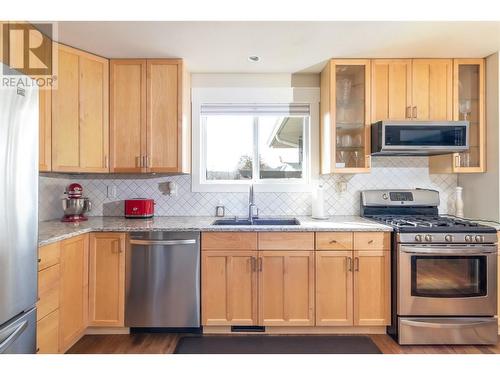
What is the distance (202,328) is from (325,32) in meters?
2.49

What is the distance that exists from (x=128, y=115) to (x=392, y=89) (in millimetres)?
2376

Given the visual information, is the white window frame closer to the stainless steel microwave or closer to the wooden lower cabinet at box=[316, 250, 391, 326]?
the stainless steel microwave

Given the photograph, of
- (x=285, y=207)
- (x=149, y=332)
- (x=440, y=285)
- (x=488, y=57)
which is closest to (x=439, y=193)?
(x=440, y=285)

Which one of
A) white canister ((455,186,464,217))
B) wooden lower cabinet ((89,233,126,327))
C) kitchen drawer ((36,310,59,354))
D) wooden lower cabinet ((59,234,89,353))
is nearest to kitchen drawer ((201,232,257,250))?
wooden lower cabinet ((89,233,126,327))

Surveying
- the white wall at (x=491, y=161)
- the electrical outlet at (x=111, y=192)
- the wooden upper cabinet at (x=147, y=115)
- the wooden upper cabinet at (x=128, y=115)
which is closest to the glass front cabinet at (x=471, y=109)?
the white wall at (x=491, y=161)

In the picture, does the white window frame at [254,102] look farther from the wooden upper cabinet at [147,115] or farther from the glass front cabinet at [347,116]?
the wooden upper cabinet at [147,115]

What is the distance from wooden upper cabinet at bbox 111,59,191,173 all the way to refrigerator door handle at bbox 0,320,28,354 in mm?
1469

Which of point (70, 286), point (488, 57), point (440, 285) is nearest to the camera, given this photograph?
point (70, 286)

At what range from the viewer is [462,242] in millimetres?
2258

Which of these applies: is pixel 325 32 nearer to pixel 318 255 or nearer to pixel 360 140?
pixel 360 140

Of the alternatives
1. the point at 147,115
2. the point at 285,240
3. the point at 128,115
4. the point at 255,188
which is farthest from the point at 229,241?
the point at 128,115

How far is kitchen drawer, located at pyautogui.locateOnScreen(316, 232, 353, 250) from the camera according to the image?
2383 millimetres

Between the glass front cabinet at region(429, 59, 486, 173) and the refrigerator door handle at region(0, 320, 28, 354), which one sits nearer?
the refrigerator door handle at region(0, 320, 28, 354)

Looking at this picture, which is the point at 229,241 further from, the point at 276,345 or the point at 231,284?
the point at 276,345
